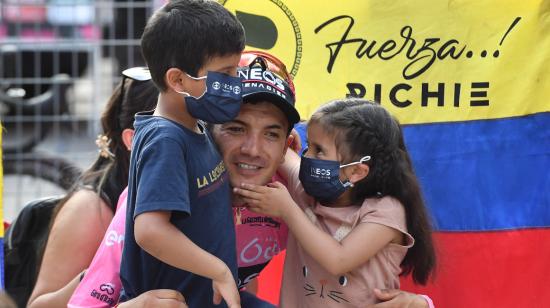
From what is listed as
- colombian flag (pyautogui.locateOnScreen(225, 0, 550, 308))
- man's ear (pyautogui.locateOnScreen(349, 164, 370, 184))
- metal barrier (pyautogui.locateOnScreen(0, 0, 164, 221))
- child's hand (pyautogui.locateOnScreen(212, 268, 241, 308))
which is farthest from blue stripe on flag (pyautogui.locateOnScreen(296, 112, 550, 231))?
metal barrier (pyautogui.locateOnScreen(0, 0, 164, 221))

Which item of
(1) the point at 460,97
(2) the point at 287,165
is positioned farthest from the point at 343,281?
(1) the point at 460,97

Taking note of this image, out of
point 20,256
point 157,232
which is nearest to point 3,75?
point 20,256

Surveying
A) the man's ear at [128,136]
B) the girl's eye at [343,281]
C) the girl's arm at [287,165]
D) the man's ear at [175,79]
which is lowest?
the girl's eye at [343,281]

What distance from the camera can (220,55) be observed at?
239 cm

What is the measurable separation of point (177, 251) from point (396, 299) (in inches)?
30.0

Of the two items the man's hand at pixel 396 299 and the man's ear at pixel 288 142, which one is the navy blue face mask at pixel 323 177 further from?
the man's hand at pixel 396 299

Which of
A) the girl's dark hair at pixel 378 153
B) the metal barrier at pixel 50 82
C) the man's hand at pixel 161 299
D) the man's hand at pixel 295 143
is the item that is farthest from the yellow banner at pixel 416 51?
the metal barrier at pixel 50 82

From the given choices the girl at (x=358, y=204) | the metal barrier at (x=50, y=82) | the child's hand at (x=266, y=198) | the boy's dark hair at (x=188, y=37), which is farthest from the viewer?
the metal barrier at (x=50, y=82)

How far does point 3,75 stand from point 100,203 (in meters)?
3.87

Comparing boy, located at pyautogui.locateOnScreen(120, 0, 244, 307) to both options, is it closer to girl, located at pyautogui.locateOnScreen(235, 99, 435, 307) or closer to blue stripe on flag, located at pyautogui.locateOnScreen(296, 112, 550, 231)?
girl, located at pyautogui.locateOnScreen(235, 99, 435, 307)

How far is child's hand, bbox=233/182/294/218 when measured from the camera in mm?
2566

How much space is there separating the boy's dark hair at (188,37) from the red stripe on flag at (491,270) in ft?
4.03

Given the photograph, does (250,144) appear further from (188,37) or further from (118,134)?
(118,134)

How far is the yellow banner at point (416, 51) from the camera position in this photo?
3.21 meters
